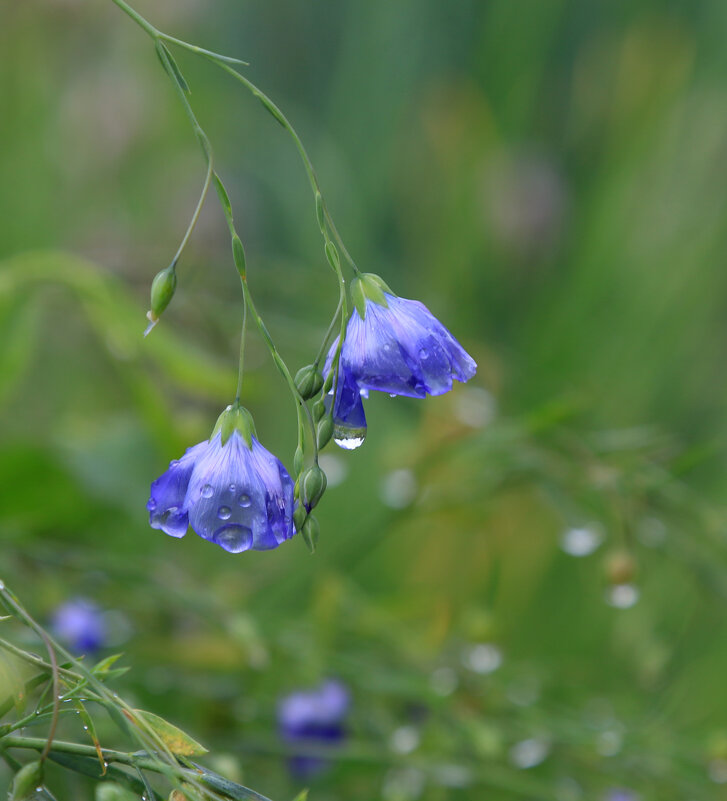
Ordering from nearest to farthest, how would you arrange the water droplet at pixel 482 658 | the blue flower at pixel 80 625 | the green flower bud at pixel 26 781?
the green flower bud at pixel 26 781, the blue flower at pixel 80 625, the water droplet at pixel 482 658

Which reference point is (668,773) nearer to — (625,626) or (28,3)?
(625,626)

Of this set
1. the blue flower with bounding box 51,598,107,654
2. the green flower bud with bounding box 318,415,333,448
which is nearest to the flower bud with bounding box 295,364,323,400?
the green flower bud with bounding box 318,415,333,448

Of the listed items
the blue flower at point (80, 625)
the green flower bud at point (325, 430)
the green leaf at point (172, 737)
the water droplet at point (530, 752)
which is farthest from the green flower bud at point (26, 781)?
the water droplet at point (530, 752)

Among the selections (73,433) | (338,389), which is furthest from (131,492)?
(338,389)

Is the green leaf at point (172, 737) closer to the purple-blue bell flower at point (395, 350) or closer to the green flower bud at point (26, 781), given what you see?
the green flower bud at point (26, 781)

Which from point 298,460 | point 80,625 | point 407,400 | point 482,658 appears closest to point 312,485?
point 298,460

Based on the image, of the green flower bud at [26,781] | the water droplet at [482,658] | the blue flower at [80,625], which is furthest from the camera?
the water droplet at [482,658]

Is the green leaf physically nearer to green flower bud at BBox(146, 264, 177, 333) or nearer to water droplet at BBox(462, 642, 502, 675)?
green flower bud at BBox(146, 264, 177, 333)
